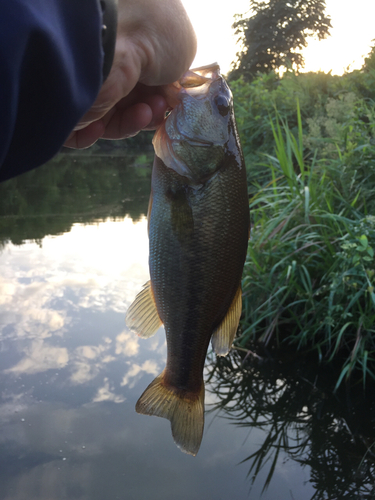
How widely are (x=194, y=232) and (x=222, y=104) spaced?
0.46 meters

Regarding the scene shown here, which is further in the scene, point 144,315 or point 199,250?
point 144,315

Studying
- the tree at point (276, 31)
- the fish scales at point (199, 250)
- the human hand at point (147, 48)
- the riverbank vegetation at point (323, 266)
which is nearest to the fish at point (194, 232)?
the fish scales at point (199, 250)

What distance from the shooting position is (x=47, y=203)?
11.0m

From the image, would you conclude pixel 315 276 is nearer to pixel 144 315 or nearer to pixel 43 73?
pixel 144 315

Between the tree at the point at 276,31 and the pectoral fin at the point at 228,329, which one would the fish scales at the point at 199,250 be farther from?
the tree at the point at 276,31

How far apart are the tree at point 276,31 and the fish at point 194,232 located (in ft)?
97.8

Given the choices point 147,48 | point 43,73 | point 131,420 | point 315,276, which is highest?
point 147,48

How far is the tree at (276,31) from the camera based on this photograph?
98.5 feet

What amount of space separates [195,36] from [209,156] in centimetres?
39

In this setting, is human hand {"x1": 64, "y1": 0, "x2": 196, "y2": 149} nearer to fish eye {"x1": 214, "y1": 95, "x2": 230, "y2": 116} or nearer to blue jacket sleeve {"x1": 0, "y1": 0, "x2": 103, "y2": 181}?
fish eye {"x1": 214, "y1": 95, "x2": 230, "y2": 116}

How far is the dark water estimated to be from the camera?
2.77 metres

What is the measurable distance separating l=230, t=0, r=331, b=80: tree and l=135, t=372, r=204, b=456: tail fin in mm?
30062

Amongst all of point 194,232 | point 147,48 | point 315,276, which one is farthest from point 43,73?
point 315,276

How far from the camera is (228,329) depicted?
1561 mm
